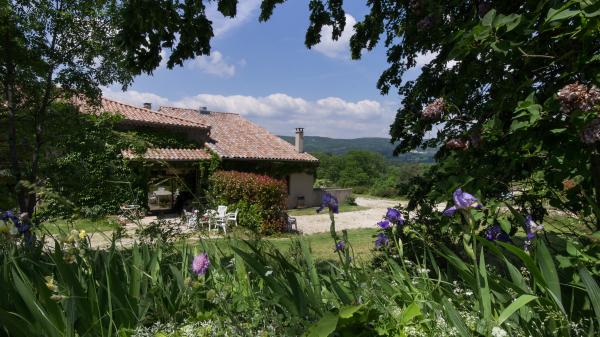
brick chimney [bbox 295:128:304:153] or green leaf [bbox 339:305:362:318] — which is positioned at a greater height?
brick chimney [bbox 295:128:304:153]

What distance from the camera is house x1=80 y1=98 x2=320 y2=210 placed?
1747cm

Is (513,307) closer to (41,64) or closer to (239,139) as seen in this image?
(41,64)

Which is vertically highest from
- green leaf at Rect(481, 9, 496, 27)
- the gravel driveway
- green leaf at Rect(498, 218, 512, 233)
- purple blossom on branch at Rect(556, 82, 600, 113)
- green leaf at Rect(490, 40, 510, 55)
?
green leaf at Rect(481, 9, 496, 27)

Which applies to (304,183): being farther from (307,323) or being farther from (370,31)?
(307,323)

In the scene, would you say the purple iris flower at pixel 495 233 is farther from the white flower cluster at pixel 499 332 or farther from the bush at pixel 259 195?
the bush at pixel 259 195

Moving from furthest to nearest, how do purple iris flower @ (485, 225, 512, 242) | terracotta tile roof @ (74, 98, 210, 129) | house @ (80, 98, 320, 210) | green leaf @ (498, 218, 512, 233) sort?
1. house @ (80, 98, 320, 210)
2. terracotta tile roof @ (74, 98, 210, 129)
3. purple iris flower @ (485, 225, 512, 242)
4. green leaf @ (498, 218, 512, 233)

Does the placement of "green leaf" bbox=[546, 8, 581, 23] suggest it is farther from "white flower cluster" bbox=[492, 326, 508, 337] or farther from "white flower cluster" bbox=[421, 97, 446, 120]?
"white flower cluster" bbox=[492, 326, 508, 337]

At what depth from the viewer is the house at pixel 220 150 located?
17.5 meters

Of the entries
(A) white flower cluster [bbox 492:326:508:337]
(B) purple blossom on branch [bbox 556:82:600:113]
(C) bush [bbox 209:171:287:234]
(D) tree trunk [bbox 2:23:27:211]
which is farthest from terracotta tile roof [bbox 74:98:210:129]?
(A) white flower cluster [bbox 492:326:508:337]

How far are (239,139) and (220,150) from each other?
11.5 feet

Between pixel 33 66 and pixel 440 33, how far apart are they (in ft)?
19.9

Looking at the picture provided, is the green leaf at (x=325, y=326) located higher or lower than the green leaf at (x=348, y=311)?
lower

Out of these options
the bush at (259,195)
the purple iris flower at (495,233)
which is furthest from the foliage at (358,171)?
the purple iris flower at (495,233)

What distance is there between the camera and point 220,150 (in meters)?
19.2
